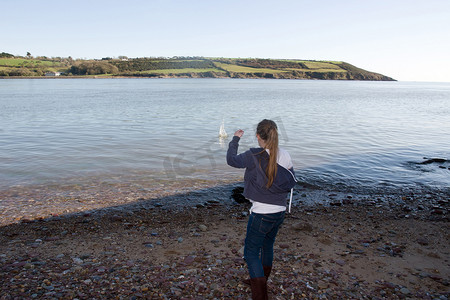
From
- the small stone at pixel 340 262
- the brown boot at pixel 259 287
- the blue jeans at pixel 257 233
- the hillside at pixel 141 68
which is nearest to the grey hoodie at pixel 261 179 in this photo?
the blue jeans at pixel 257 233

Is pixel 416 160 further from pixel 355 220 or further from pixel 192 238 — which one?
pixel 192 238

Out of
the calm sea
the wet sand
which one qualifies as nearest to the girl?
the wet sand

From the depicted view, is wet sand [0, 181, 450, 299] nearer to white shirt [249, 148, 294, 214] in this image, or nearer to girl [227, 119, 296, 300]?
girl [227, 119, 296, 300]

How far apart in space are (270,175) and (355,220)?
589 centimetres

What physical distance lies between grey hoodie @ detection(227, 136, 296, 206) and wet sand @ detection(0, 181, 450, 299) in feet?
6.13

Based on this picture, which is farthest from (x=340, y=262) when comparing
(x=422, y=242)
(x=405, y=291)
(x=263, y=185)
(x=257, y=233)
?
(x=263, y=185)

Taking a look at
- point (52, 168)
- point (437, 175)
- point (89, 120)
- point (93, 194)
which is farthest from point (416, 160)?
point (89, 120)

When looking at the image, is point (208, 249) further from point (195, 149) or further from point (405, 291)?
point (195, 149)

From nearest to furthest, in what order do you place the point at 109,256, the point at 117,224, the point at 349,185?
1. the point at 109,256
2. the point at 117,224
3. the point at 349,185

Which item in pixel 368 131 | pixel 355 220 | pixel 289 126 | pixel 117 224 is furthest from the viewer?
pixel 289 126

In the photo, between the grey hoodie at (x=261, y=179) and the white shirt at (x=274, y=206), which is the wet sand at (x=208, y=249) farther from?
the grey hoodie at (x=261, y=179)

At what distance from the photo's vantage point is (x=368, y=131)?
2895 centimetres

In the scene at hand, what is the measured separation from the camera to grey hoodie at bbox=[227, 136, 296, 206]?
4508 millimetres

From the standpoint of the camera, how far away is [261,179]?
4.50 meters
